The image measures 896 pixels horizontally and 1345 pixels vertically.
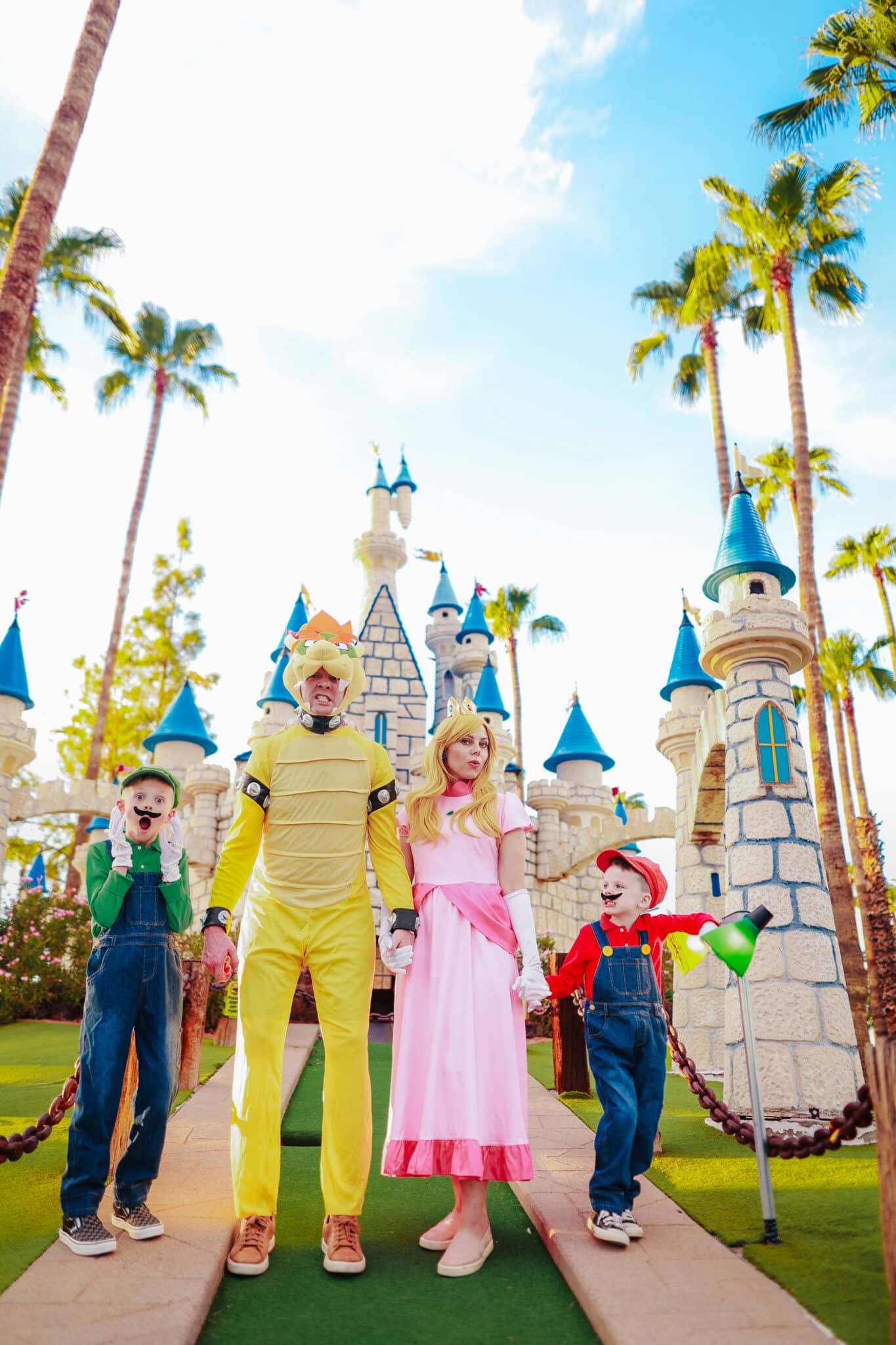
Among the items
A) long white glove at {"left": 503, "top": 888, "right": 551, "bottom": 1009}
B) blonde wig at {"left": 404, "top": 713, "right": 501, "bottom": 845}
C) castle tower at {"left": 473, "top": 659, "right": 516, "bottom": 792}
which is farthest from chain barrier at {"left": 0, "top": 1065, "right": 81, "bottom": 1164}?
castle tower at {"left": 473, "top": 659, "right": 516, "bottom": 792}

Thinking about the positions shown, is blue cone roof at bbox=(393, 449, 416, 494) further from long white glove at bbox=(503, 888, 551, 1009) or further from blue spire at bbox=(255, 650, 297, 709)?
long white glove at bbox=(503, 888, 551, 1009)

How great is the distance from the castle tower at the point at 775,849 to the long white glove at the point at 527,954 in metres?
2.82

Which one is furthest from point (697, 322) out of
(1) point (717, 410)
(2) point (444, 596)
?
(2) point (444, 596)

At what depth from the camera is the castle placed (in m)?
5.64

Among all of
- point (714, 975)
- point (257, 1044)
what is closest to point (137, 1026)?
point (257, 1044)

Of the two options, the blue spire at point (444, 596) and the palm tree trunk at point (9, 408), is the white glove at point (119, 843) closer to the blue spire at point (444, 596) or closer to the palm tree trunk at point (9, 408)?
the palm tree trunk at point (9, 408)

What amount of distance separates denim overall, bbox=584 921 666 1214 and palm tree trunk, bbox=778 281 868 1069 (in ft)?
26.5

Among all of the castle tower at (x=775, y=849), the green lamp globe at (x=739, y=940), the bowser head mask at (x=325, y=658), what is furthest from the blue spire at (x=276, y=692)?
the green lamp globe at (x=739, y=940)

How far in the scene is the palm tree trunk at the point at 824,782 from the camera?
36.1ft

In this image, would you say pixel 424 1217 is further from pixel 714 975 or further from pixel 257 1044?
pixel 714 975

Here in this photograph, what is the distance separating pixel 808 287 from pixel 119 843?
1366 cm

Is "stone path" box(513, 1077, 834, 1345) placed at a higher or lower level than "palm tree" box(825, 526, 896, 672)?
lower

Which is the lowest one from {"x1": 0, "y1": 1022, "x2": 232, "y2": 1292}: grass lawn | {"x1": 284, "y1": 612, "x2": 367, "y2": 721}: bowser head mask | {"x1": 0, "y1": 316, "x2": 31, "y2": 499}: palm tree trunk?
{"x1": 0, "y1": 1022, "x2": 232, "y2": 1292}: grass lawn

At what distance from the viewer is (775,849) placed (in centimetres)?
599
